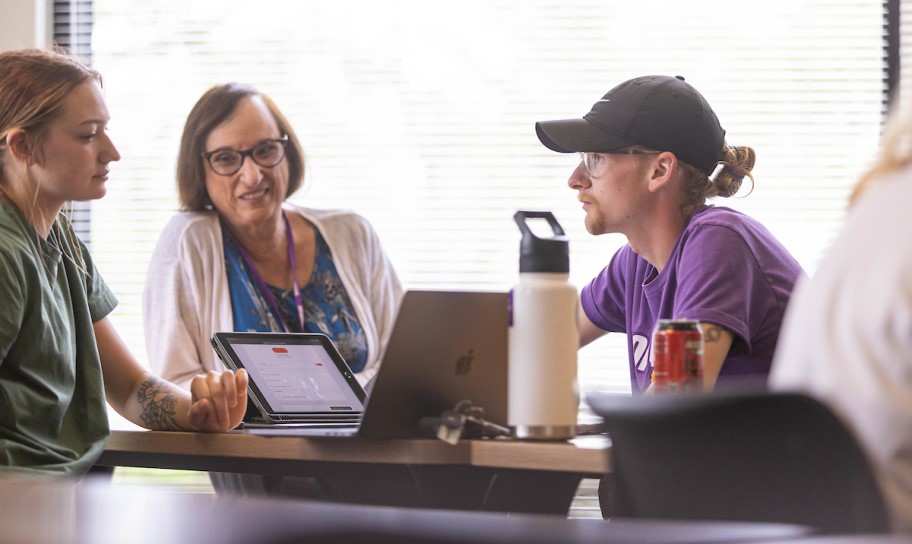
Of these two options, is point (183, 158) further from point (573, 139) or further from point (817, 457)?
point (817, 457)

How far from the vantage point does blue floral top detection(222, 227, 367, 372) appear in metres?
2.59

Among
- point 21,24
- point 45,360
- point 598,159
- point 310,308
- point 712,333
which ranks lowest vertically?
point 310,308

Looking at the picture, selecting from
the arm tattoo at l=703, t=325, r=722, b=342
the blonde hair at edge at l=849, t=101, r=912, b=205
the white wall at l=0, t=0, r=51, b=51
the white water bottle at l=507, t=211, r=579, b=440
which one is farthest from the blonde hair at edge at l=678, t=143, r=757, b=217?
the white wall at l=0, t=0, r=51, b=51

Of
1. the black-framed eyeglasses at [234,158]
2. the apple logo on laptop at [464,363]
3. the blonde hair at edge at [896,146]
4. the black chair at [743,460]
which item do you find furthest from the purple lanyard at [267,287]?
the blonde hair at edge at [896,146]

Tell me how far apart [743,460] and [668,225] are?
1.36 m

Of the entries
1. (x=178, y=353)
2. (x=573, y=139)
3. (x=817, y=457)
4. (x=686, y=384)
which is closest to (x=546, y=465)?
(x=686, y=384)

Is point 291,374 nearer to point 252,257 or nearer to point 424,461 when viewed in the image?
point 424,461

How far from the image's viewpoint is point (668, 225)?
2.16 meters

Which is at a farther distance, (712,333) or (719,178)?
(719,178)

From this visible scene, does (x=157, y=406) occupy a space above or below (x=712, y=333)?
below

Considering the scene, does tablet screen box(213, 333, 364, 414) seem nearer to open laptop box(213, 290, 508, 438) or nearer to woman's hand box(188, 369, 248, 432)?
woman's hand box(188, 369, 248, 432)

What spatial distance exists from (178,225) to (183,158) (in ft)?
0.65

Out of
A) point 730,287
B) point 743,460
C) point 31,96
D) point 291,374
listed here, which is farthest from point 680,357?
point 31,96

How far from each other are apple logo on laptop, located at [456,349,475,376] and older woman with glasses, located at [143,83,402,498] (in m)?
1.06
